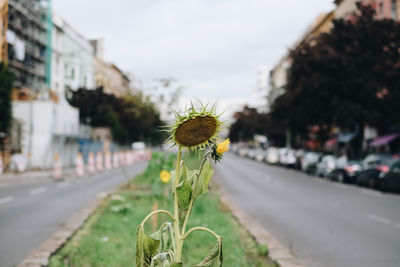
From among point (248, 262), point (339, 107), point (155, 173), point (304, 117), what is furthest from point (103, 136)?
point (248, 262)

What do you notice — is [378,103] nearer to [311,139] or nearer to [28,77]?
[311,139]

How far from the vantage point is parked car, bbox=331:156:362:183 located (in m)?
24.5

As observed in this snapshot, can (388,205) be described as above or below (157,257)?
below

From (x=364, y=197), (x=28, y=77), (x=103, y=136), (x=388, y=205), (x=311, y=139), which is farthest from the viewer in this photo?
(x=311, y=139)

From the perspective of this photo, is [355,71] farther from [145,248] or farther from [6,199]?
[145,248]

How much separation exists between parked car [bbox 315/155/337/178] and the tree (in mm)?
2464

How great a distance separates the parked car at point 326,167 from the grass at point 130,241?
18.8 meters

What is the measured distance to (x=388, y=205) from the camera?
14.6 metres

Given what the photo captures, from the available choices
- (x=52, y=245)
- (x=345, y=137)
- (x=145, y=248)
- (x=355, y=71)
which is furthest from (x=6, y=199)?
(x=345, y=137)

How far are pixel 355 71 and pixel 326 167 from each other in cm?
596

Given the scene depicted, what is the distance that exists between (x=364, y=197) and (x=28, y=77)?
138ft

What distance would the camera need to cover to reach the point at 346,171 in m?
24.9

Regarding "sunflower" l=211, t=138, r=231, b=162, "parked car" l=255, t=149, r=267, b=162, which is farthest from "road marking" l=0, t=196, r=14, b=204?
"parked car" l=255, t=149, r=267, b=162

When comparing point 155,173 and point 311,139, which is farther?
point 311,139
